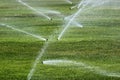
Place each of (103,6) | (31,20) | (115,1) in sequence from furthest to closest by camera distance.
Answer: (115,1) → (103,6) → (31,20)

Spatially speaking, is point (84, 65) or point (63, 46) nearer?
point (84, 65)

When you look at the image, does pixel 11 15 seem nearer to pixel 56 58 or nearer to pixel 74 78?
pixel 56 58

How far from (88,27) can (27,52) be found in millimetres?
4840

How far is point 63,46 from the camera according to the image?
589 inches

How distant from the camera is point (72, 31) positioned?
17.5 metres

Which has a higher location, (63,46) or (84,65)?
(84,65)

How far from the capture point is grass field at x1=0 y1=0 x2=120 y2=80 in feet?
39.1

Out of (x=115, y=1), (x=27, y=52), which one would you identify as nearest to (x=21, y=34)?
(x=27, y=52)

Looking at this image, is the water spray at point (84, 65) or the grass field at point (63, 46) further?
the grass field at point (63, 46)

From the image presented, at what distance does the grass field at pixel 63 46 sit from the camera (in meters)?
11.9

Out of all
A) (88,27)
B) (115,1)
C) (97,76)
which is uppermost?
(97,76)

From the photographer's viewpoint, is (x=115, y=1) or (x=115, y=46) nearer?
(x=115, y=46)

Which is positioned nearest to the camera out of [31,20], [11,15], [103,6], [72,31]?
[72,31]

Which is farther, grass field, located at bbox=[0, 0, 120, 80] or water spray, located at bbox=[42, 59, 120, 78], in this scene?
grass field, located at bbox=[0, 0, 120, 80]
